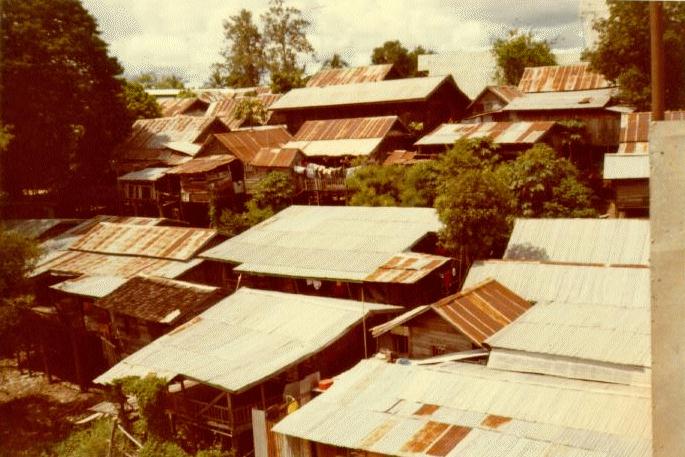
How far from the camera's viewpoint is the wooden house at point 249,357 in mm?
18297

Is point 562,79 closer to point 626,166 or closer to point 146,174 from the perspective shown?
point 626,166

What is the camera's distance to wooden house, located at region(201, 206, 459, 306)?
2275 cm

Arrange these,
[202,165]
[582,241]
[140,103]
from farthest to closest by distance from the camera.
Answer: [140,103] → [202,165] → [582,241]

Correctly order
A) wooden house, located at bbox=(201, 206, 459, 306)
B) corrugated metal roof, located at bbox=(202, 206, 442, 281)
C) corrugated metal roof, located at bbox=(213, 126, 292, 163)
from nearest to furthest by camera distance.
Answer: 1. wooden house, located at bbox=(201, 206, 459, 306)
2. corrugated metal roof, located at bbox=(202, 206, 442, 281)
3. corrugated metal roof, located at bbox=(213, 126, 292, 163)

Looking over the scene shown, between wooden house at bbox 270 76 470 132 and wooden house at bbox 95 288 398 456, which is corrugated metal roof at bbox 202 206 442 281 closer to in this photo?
wooden house at bbox 95 288 398 456

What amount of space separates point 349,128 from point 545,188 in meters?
14.1

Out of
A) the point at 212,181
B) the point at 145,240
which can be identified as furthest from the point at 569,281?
the point at 212,181

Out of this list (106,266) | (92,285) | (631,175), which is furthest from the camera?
(106,266)

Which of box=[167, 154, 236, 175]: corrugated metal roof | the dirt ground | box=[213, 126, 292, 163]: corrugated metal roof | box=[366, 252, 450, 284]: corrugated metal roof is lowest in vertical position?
the dirt ground

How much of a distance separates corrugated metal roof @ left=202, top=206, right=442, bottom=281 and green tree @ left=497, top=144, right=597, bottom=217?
4.29 metres

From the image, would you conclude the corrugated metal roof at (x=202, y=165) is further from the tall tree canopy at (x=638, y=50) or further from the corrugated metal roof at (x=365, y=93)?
the tall tree canopy at (x=638, y=50)

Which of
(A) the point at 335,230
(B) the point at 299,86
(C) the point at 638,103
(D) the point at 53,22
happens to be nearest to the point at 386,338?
(A) the point at 335,230

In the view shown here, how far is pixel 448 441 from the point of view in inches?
513

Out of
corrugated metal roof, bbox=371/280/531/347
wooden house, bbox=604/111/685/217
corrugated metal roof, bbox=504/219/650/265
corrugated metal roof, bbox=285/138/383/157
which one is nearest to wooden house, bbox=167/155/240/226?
corrugated metal roof, bbox=285/138/383/157
